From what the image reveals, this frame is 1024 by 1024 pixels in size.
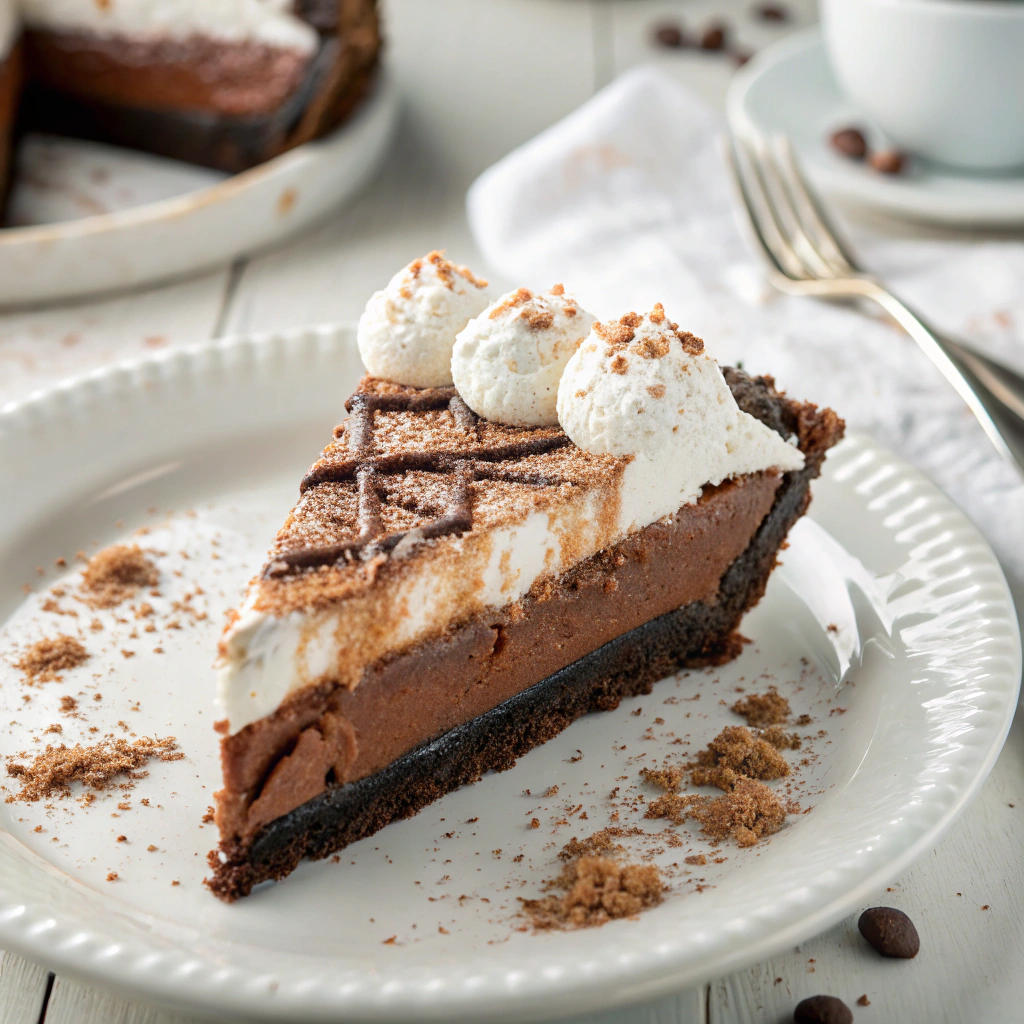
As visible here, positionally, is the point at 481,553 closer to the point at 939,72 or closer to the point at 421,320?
the point at 421,320

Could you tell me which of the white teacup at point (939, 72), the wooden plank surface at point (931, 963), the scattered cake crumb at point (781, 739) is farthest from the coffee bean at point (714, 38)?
the wooden plank surface at point (931, 963)

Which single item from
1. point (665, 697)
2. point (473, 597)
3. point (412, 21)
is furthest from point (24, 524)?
point (412, 21)

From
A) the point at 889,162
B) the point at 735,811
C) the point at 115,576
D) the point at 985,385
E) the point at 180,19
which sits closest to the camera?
the point at 735,811

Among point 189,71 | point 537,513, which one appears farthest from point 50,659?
point 189,71

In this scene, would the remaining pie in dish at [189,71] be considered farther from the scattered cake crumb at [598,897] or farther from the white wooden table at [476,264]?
the scattered cake crumb at [598,897]

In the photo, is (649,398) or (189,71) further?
(189,71)

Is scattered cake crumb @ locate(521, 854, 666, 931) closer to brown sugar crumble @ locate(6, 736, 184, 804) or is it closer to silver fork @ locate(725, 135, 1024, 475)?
brown sugar crumble @ locate(6, 736, 184, 804)

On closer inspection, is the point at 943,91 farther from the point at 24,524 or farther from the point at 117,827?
the point at 117,827
